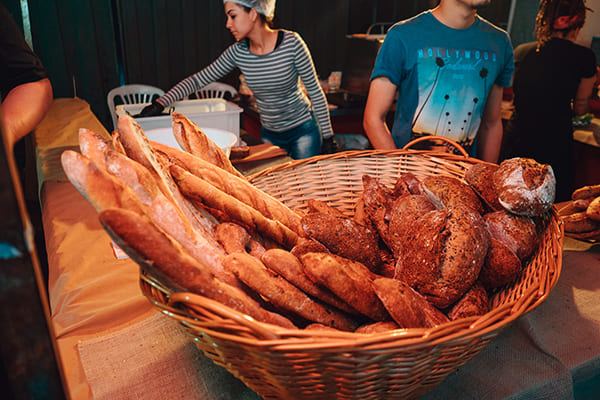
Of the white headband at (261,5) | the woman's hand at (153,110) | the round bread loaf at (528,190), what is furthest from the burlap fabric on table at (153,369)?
the white headband at (261,5)

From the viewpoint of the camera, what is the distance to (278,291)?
2.03 feet

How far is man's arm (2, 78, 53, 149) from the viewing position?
1.31 metres

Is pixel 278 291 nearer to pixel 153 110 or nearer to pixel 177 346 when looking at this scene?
pixel 177 346

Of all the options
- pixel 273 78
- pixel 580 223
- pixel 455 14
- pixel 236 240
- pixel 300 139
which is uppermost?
pixel 455 14

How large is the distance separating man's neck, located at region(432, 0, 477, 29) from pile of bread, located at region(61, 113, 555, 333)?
80cm

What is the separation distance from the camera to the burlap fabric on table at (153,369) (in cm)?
68

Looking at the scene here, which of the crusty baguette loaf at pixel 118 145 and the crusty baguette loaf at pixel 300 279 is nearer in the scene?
the crusty baguette loaf at pixel 300 279

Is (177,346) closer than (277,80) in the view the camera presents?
Yes

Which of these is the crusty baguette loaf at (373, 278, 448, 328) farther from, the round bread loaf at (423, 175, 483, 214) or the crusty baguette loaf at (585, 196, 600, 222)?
the crusty baguette loaf at (585, 196, 600, 222)

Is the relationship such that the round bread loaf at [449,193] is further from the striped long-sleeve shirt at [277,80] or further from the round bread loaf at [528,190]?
the striped long-sleeve shirt at [277,80]

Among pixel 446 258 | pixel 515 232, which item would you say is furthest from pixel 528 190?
pixel 446 258

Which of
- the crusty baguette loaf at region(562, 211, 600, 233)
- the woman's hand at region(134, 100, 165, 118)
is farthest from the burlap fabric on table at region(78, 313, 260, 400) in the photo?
the woman's hand at region(134, 100, 165, 118)

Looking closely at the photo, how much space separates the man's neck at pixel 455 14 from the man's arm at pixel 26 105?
1.51m

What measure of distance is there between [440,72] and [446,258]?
107 centimetres
